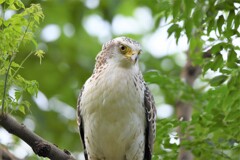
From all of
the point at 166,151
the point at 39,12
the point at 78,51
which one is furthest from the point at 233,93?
the point at 78,51

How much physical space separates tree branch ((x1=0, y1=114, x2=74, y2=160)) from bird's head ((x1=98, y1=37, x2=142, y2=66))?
1.10 metres

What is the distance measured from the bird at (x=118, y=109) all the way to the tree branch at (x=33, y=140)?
31.6 inches

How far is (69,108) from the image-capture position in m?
7.46

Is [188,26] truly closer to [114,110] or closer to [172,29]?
[172,29]

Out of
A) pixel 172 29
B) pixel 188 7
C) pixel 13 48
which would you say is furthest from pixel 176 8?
pixel 13 48

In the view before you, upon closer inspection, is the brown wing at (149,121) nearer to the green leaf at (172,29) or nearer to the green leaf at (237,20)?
the green leaf at (172,29)

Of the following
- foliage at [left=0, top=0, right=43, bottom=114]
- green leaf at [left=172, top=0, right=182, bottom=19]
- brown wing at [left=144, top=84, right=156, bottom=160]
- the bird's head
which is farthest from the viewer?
brown wing at [left=144, top=84, right=156, bottom=160]

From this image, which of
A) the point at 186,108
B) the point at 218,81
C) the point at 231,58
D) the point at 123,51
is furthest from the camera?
the point at 186,108

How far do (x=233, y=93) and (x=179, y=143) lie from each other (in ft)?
2.41

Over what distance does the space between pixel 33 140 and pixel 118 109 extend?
109cm

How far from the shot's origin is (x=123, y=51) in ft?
16.9

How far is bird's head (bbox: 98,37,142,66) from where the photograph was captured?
5.07 metres

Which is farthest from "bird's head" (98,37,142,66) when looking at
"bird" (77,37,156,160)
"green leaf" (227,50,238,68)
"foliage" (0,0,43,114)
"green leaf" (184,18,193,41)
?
"foliage" (0,0,43,114)

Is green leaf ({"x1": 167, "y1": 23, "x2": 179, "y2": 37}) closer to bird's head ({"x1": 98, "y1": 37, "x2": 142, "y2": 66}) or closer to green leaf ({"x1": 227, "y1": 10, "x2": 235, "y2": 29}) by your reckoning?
bird's head ({"x1": 98, "y1": 37, "x2": 142, "y2": 66})
